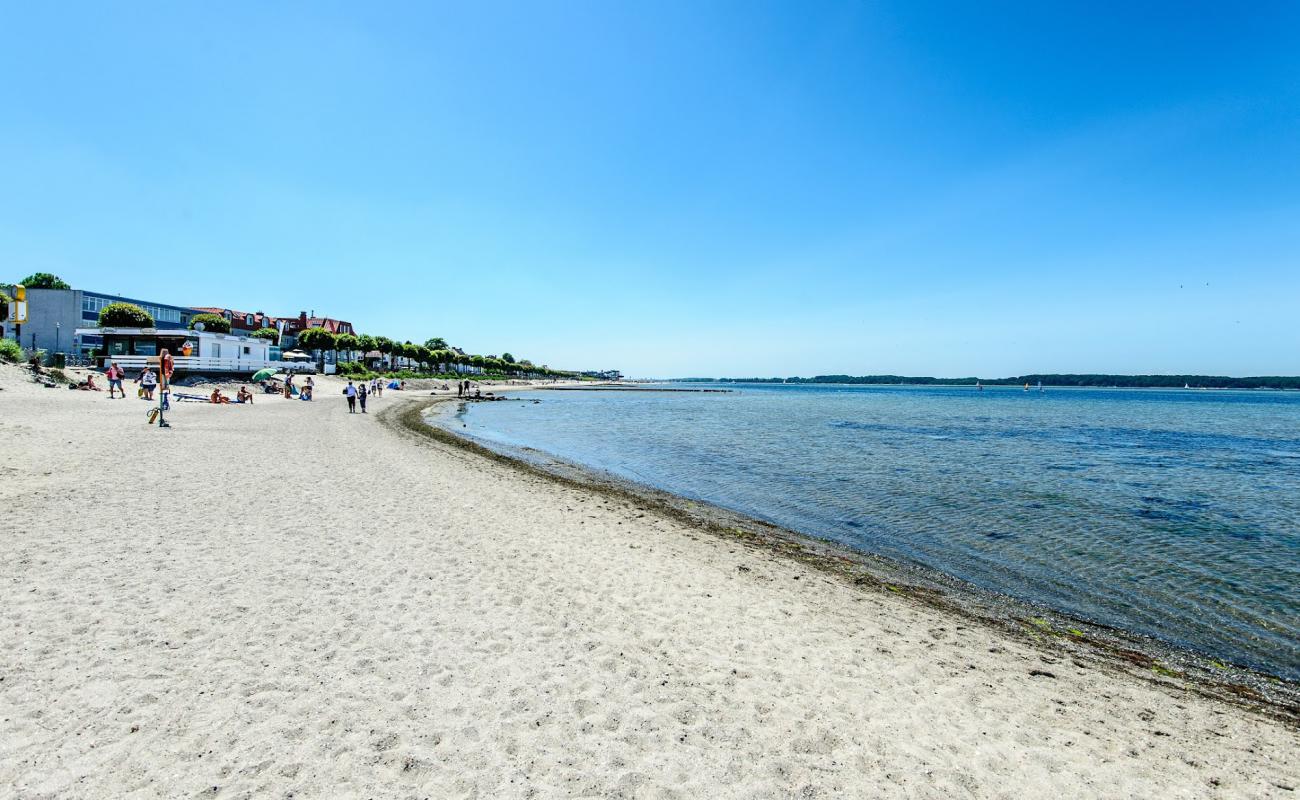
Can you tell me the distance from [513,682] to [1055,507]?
17.1 m

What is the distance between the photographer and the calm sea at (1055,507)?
9.23 meters

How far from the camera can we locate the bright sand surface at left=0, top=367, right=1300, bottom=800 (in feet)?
13.5

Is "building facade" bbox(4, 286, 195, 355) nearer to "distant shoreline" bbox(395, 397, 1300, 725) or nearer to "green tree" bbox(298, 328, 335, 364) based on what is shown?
A: "green tree" bbox(298, 328, 335, 364)

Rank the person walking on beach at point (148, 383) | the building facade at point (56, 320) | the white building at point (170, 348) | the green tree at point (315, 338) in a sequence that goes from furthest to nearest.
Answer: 1. the green tree at point (315, 338)
2. the building facade at point (56, 320)
3. the white building at point (170, 348)
4. the person walking on beach at point (148, 383)

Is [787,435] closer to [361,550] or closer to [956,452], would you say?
[956,452]

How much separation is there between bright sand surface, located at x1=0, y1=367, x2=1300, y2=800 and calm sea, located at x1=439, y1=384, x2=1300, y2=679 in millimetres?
3497

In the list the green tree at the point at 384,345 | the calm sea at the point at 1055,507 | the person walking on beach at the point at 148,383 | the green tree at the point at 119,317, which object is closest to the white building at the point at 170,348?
the green tree at the point at 119,317

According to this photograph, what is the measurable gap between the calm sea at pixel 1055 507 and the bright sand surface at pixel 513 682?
3.50m

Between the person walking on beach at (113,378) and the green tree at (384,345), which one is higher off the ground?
the green tree at (384,345)

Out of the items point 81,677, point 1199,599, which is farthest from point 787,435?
point 81,677

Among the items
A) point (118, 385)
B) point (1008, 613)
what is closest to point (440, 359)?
point (118, 385)

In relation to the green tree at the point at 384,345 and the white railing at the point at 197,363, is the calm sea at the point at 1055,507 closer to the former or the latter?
the white railing at the point at 197,363

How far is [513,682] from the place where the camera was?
5316 millimetres

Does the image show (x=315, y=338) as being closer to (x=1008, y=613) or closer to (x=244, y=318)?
(x=244, y=318)
